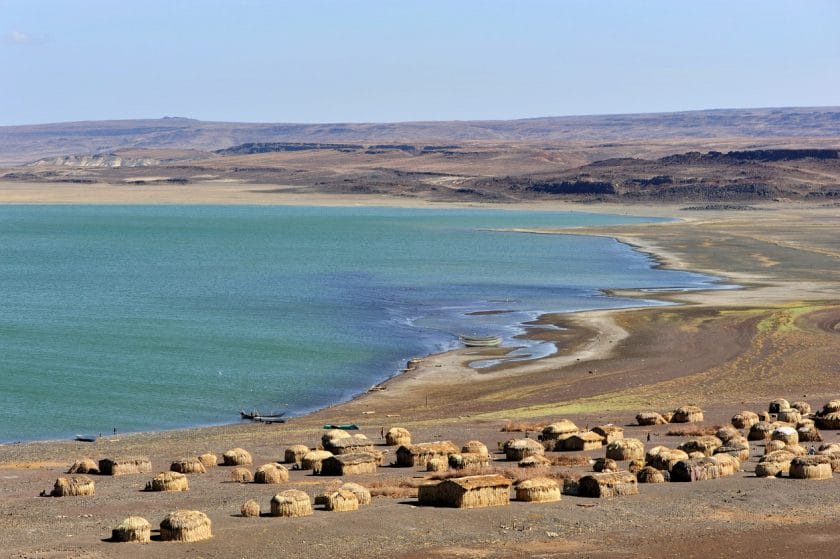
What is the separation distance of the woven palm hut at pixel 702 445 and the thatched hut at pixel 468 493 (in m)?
7.68

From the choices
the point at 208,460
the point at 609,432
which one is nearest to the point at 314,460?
the point at 208,460

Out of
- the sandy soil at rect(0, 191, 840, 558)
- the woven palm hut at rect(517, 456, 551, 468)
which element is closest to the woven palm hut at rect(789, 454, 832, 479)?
the sandy soil at rect(0, 191, 840, 558)

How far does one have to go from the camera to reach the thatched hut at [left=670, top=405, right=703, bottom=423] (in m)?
38.9

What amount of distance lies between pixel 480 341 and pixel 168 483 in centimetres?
2995

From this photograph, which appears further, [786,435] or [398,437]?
[398,437]

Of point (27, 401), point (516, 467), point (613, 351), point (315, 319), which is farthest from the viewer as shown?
point (315, 319)

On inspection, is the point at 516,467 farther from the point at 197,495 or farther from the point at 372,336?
the point at 372,336

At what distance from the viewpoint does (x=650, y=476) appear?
99.0ft

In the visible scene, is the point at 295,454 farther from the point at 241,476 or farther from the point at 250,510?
the point at 250,510

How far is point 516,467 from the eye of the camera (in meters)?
32.1

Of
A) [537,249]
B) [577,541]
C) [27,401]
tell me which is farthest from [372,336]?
[537,249]

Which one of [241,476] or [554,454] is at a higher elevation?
[241,476]

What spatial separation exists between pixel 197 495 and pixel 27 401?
19.0m

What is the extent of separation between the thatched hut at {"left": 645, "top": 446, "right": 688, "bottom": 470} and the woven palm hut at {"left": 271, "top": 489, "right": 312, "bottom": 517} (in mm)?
9414
